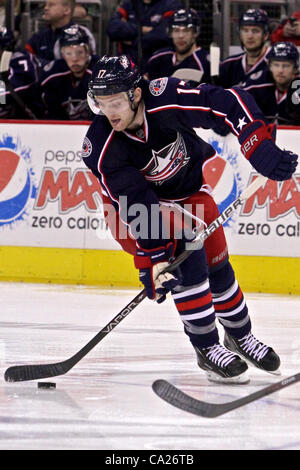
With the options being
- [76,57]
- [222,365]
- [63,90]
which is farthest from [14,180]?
[222,365]

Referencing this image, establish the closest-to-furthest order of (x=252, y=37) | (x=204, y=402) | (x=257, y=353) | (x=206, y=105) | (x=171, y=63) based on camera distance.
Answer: (x=204, y=402), (x=206, y=105), (x=257, y=353), (x=252, y=37), (x=171, y=63)

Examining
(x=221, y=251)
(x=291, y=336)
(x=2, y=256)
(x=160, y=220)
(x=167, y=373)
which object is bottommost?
(x=2, y=256)

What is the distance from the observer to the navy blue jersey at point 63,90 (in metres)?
6.49

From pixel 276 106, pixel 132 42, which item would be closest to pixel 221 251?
pixel 276 106

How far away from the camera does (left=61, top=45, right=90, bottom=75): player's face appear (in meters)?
6.41

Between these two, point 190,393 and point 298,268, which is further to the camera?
point 298,268

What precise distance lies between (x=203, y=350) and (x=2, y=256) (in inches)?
116

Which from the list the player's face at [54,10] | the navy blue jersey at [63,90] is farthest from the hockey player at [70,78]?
the player's face at [54,10]

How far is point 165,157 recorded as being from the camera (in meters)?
3.29

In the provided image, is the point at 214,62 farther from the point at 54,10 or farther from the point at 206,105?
the point at 206,105

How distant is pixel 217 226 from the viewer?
3273 millimetres

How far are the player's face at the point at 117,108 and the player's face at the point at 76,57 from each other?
133 inches

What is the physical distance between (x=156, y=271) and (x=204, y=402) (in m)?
0.49
